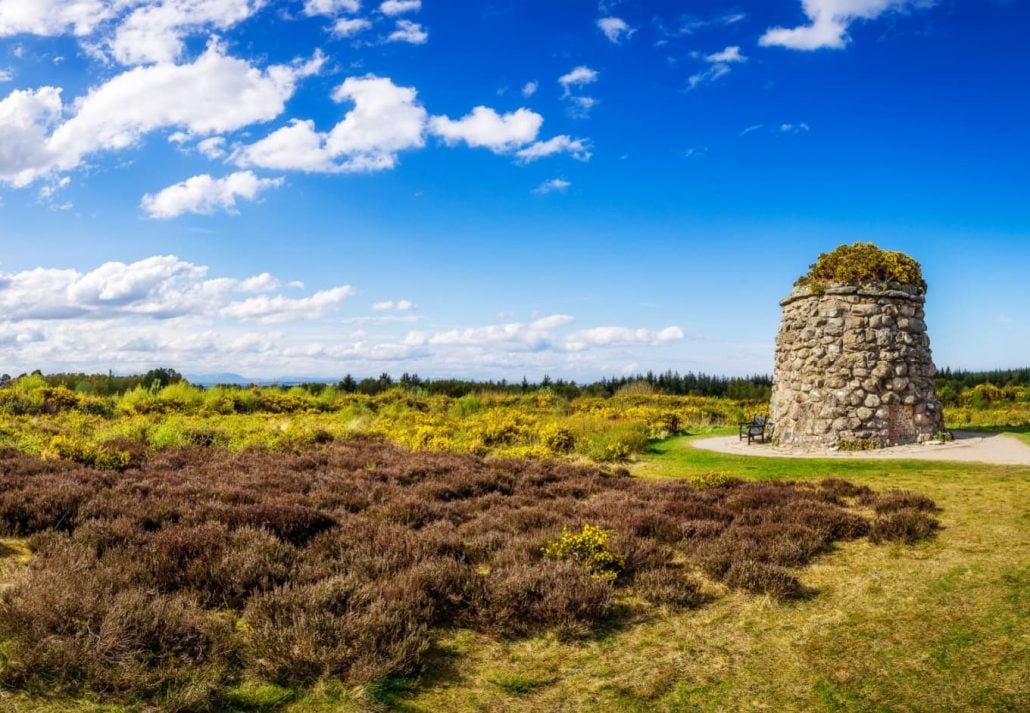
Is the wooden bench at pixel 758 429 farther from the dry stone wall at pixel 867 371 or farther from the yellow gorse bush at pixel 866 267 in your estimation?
the yellow gorse bush at pixel 866 267

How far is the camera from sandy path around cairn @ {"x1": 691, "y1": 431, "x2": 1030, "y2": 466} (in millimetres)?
14352

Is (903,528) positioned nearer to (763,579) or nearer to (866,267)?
(763,579)

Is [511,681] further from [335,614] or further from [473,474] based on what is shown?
[473,474]

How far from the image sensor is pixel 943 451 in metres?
15.5

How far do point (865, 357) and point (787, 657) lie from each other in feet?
45.9

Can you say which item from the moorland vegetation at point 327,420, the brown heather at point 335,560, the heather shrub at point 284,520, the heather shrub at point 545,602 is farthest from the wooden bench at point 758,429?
the heather shrub at point 545,602

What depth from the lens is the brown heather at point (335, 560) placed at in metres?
4.68

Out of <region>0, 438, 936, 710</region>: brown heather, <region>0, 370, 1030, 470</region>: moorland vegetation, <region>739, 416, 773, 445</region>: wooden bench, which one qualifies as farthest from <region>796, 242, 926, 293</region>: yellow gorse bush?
<region>0, 438, 936, 710</region>: brown heather

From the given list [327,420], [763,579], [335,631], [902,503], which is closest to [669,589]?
[763,579]

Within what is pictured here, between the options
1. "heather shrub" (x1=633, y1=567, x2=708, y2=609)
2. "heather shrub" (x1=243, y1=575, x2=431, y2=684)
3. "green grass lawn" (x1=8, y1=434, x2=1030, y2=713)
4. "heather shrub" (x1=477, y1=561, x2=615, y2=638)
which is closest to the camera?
"green grass lawn" (x1=8, y1=434, x2=1030, y2=713)

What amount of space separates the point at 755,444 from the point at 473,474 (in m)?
9.73

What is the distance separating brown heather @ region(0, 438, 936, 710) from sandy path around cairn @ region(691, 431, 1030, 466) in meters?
4.51

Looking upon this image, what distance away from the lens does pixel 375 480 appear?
12820 mm

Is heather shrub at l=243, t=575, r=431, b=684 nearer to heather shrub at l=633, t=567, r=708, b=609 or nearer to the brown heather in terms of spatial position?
the brown heather
